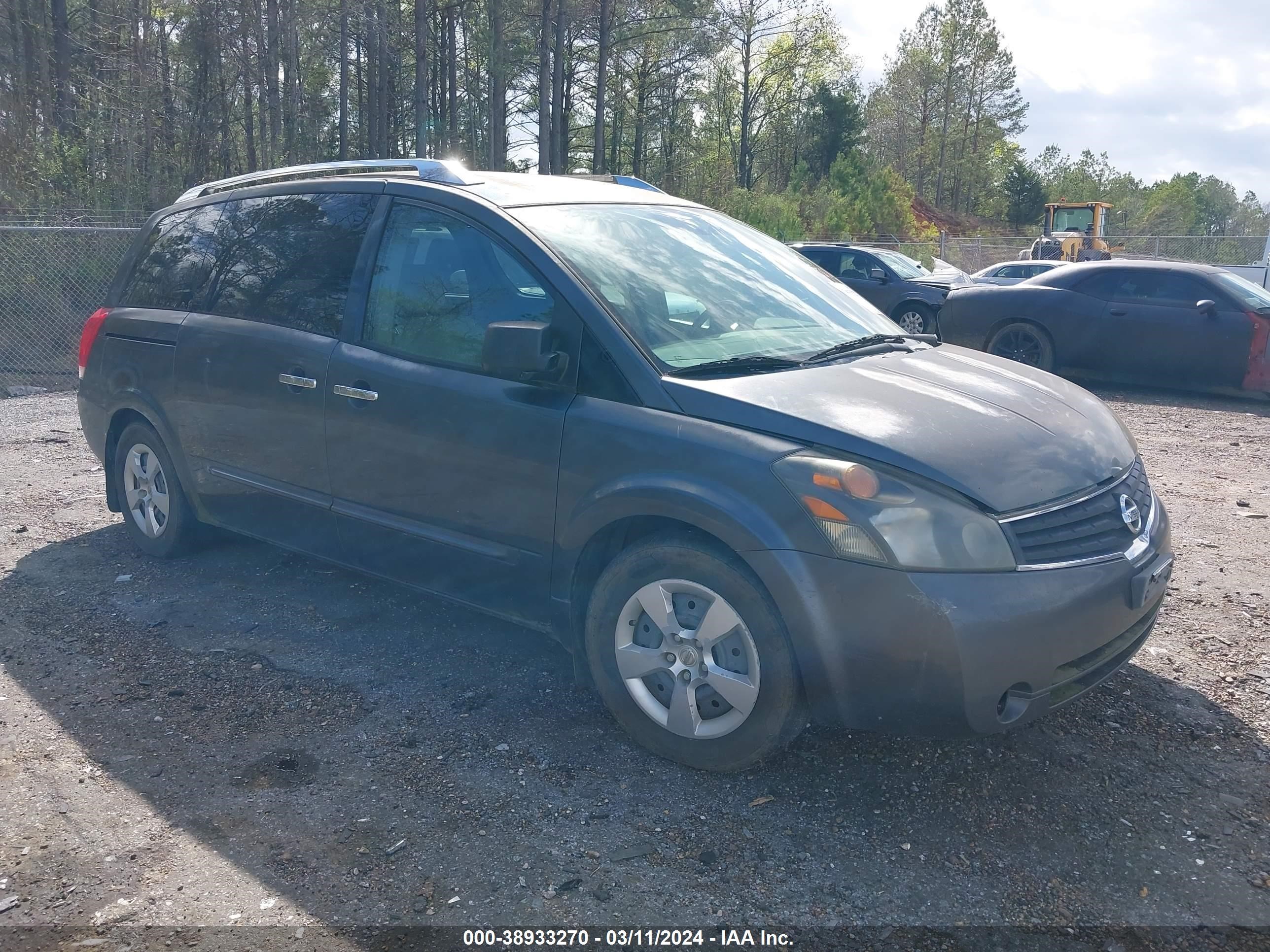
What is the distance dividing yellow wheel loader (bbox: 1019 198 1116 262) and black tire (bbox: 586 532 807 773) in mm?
27999

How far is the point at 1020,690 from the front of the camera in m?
2.97

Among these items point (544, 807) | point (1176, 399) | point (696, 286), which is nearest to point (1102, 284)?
point (1176, 399)

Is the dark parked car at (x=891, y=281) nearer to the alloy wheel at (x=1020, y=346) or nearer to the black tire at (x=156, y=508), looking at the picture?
the alloy wheel at (x=1020, y=346)

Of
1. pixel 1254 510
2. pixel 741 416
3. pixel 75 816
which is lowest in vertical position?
pixel 75 816

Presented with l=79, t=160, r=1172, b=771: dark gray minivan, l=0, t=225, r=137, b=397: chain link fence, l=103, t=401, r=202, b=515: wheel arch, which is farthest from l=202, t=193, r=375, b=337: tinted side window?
l=0, t=225, r=137, b=397: chain link fence

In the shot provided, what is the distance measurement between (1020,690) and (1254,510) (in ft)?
14.5

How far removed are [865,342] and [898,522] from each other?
1365 mm

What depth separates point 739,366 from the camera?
3529mm

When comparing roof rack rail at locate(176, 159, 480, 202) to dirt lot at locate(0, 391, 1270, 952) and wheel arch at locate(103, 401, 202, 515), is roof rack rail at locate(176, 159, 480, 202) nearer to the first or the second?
wheel arch at locate(103, 401, 202, 515)

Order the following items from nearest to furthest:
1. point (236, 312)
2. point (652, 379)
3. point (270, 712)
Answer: point (652, 379) → point (270, 712) → point (236, 312)

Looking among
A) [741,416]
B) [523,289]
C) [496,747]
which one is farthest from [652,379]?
[496,747]

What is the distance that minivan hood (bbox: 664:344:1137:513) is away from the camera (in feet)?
9.98

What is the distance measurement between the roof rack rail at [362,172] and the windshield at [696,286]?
48 cm

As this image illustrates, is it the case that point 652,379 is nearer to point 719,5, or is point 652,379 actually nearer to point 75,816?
point 75,816
